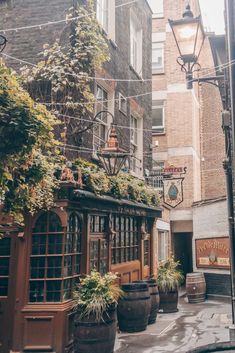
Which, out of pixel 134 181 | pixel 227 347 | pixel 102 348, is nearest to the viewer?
pixel 227 347

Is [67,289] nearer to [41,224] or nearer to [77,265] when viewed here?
[77,265]

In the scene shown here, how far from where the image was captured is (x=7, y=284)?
303 inches

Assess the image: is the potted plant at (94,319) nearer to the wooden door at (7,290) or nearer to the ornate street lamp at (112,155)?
the wooden door at (7,290)

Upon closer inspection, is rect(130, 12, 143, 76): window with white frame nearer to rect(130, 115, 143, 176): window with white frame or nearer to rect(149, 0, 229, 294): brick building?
rect(130, 115, 143, 176): window with white frame

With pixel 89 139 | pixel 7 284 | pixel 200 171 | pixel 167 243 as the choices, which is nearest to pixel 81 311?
pixel 7 284

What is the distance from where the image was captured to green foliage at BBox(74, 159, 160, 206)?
8.06 m

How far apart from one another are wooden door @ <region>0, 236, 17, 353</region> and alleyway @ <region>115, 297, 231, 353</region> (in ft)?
7.09

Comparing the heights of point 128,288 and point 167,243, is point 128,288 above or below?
below

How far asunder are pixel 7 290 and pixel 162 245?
10.5 meters

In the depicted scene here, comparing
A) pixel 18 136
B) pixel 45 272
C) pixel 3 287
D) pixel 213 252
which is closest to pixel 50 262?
pixel 45 272

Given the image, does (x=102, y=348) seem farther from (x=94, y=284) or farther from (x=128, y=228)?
(x=128, y=228)

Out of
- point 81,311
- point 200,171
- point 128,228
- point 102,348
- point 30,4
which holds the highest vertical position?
point 30,4

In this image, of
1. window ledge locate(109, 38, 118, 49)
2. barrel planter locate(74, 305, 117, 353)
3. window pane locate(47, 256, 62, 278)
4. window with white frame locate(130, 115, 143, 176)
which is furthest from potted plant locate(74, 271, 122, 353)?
window ledge locate(109, 38, 118, 49)

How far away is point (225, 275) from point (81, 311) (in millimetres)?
8262
